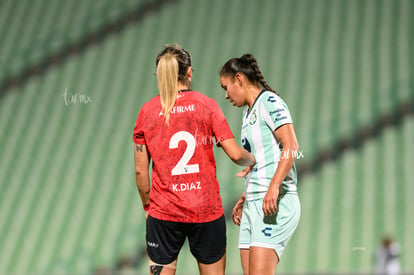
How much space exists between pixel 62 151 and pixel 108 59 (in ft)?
6.64

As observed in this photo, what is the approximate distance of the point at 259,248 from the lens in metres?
2.93

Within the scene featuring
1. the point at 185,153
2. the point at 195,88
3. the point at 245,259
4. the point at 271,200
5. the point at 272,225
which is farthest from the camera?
the point at 195,88

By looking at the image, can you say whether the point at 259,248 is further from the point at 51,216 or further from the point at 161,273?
the point at 51,216

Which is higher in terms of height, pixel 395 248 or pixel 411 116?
pixel 411 116

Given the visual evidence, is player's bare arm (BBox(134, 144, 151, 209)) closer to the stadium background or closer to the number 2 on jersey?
the number 2 on jersey

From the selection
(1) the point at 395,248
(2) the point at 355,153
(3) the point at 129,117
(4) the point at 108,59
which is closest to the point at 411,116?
(2) the point at 355,153

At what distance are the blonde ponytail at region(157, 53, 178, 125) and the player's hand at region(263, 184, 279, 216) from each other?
633 millimetres

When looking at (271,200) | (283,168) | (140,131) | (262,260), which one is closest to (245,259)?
(262,260)

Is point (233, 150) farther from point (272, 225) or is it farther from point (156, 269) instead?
point (156, 269)

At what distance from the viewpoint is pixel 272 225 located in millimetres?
2959

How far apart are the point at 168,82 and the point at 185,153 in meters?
0.36

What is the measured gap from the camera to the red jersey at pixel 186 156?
2756 mm

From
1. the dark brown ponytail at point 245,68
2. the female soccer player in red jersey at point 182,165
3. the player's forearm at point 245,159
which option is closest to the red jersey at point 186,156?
the female soccer player in red jersey at point 182,165

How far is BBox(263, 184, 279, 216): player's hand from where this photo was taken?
2.85 m
